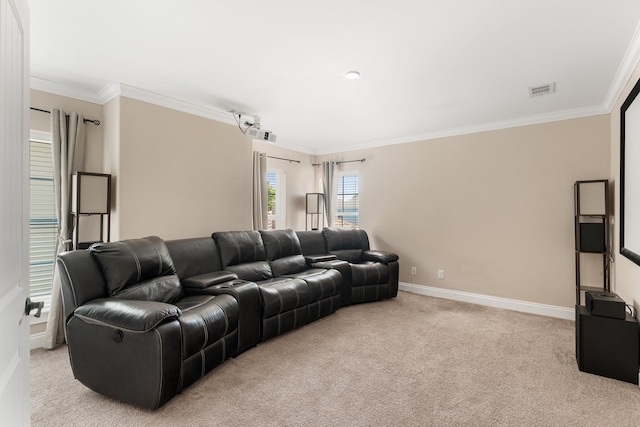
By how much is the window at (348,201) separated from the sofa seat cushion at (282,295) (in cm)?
251

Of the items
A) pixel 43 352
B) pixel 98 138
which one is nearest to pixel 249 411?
pixel 43 352

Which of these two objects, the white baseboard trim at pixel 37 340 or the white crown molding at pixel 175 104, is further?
the white crown molding at pixel 175 104

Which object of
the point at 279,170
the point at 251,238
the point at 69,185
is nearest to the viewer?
the point at 69,185

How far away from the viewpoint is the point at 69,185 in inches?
124

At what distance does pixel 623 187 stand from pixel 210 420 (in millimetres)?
3829

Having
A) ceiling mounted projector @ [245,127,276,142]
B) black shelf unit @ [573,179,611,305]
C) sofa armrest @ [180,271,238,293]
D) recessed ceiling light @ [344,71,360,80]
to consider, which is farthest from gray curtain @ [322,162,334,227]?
black shelf unit @ [573,179,611,305]

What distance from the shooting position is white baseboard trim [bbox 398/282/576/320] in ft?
12.9

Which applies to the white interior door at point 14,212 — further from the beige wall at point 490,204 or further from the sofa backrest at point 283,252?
the beige wall at point 490,204

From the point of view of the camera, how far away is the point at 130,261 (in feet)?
8.44

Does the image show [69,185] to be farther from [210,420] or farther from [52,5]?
[210,420]

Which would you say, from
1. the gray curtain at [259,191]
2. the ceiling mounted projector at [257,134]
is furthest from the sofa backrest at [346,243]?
the ceiling mounted projector at [257,134]

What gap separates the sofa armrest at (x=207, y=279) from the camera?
117 inches

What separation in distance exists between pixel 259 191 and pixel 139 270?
94.7 inches

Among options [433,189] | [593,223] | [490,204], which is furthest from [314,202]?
[593,223]
